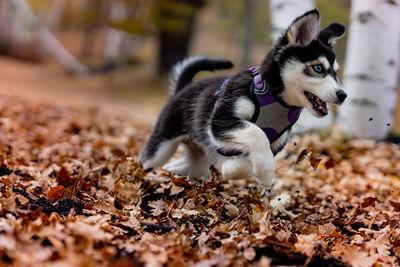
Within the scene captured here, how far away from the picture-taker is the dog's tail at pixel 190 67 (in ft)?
10.6

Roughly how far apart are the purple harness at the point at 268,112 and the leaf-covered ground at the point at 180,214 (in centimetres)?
24

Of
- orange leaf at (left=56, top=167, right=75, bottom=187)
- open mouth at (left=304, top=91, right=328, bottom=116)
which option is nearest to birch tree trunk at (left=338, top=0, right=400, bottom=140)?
open mouth at (left=304, top=91, right=328, bottom=116)

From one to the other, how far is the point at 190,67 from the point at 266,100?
106 cm

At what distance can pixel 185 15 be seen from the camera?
42.2 ft

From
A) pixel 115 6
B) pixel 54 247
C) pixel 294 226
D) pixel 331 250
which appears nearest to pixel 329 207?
pixel 294 226

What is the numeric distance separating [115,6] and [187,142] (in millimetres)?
14423

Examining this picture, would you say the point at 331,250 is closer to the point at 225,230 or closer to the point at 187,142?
the point at 225,230

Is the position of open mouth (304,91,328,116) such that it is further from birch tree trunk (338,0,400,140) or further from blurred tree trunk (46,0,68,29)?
blurred tree trunk (46,0,68,29)

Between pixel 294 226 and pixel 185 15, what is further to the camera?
pixel 185 15

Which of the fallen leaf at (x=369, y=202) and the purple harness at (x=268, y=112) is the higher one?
the purple harness at (x=268, y=112)

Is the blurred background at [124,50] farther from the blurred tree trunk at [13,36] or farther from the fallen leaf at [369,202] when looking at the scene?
the fallen leaf at [369,202]

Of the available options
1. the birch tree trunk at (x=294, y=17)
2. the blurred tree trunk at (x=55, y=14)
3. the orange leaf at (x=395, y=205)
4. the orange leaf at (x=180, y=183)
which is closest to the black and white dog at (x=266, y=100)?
the orange leaf at (x=180, y=183)

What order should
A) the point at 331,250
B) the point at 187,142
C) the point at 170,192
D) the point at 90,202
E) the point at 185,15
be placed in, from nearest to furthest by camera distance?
the point at 331,250 → the point at 90,202 → the point at 170,192 → the point at 187,142 → the point at 185,15

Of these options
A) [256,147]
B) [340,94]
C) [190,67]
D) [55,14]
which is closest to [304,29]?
[340,94]
